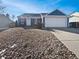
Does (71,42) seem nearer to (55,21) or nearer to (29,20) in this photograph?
(55,21)

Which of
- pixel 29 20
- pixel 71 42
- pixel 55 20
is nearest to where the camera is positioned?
pixel 71 42

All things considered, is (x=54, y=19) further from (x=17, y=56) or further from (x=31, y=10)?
(x=17, y=56)

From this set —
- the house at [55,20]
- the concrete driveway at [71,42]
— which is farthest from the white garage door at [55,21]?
the concrete driveway at [71,42]

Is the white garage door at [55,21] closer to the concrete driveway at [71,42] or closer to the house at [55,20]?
the house at [55,20]

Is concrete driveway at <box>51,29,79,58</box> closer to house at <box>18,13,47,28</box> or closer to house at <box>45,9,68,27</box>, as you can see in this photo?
house at <box>45,9,68,27</box>

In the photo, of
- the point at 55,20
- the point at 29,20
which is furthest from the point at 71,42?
the point at 29,20

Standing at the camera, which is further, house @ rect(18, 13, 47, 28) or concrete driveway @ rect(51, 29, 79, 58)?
house @ rect(18, 13, 47, 28)

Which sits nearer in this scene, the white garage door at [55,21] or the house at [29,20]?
the white garage door at [55,21]

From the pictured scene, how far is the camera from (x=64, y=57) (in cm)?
562

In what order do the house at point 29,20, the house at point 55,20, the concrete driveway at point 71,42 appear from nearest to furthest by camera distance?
the concrete driveway at point 71,42 → the house at point 55,20 → the house at point 29,20

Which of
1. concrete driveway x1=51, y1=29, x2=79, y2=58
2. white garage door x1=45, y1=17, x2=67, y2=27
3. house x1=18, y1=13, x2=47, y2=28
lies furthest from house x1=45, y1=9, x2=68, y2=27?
concrete driveway x1=51, y1=29, x2=79, y2=58

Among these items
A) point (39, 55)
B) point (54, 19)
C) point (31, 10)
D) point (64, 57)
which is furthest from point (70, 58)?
point (31, 10)

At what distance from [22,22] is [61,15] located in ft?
30.1

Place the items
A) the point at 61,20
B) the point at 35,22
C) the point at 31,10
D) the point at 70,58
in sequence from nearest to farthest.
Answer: the point at 70,58 → the point at 61,20 → the point at 35,22 → the point at 31,10
